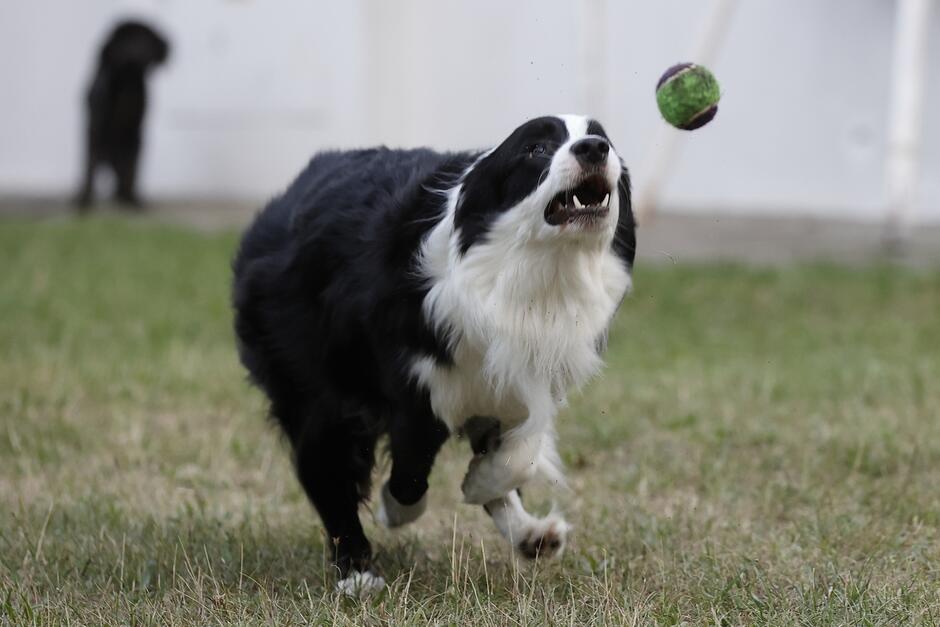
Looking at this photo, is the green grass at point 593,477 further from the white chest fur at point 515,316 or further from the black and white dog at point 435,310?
the white chest fur at point 515,316

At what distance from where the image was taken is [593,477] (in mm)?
5293

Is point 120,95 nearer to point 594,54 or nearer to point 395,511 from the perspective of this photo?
point 594,54

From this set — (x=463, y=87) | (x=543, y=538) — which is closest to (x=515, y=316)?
(x=543, y=538)

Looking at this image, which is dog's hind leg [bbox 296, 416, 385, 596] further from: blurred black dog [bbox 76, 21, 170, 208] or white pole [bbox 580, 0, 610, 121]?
blurred black dog [bbox 76, 21, 170, 208]

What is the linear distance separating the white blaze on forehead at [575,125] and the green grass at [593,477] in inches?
43.3

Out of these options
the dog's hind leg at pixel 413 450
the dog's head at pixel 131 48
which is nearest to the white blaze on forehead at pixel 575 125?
the dog's hind leg at pixel 413 450

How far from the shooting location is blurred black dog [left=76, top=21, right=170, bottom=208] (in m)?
12.9

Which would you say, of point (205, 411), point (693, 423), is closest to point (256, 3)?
point (205, 411)

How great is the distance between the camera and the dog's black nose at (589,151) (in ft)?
10.6

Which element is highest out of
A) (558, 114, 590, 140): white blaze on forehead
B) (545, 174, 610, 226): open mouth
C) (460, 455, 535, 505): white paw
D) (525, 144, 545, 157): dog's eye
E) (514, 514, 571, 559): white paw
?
(558, 114, 590, 140): white blaze on forehead

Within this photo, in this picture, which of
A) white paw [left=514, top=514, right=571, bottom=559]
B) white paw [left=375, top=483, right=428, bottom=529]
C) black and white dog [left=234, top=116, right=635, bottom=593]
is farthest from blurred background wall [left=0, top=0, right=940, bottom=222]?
white paw [left=514, top=514, right=571, bottom=559]

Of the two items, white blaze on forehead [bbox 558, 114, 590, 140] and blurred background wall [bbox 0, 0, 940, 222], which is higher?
white blaze on forehead [bbox 558, 114, 590, 140]

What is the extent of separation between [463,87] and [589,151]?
10.2 meters

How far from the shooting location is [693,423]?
19.3 feet
